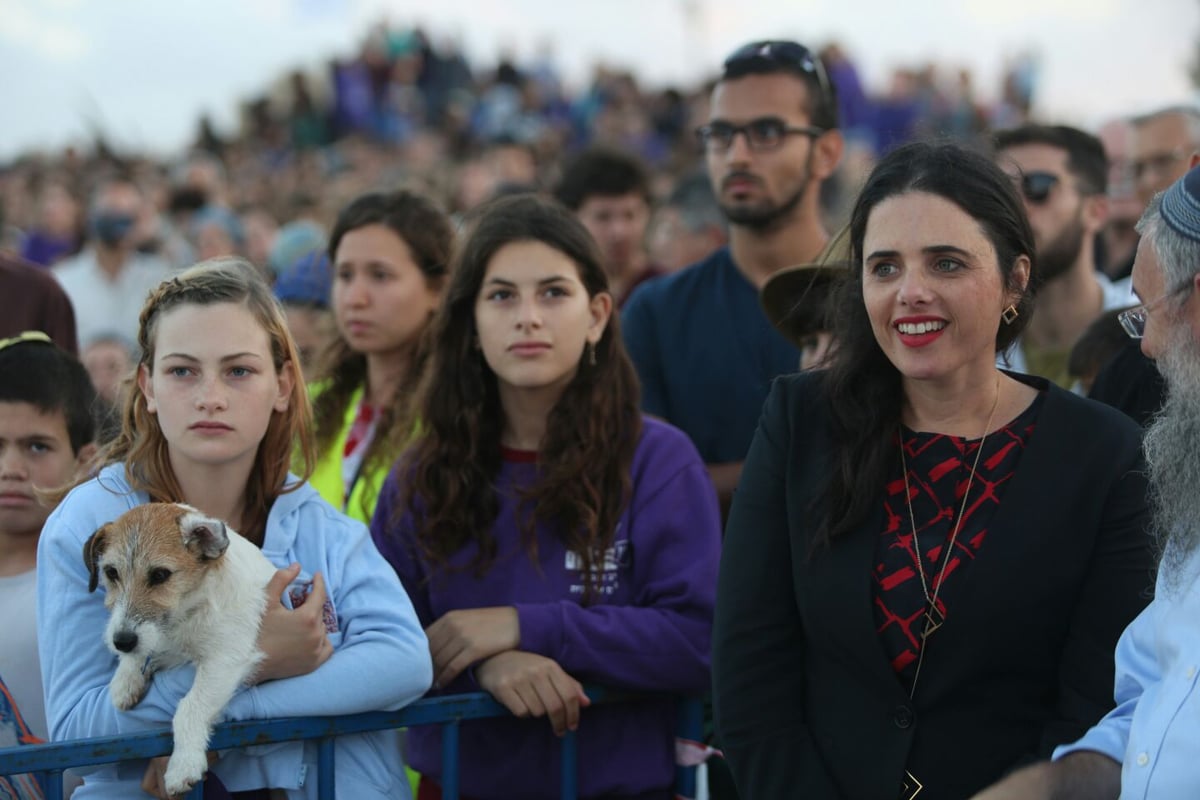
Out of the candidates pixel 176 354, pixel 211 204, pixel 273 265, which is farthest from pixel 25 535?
pixel 211 204

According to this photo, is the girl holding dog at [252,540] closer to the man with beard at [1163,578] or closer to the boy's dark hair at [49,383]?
the boy's dark hair at [49,383]

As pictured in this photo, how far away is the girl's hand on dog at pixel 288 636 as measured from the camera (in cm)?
285

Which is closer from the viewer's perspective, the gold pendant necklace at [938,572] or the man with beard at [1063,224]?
the gold pendant necklace at [938,572]

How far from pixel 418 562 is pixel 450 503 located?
199 millimetres

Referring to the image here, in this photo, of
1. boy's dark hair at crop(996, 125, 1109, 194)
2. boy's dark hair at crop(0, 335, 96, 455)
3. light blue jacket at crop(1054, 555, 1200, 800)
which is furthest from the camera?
boy's dark hair at crop(996, 125, 1109, 194)

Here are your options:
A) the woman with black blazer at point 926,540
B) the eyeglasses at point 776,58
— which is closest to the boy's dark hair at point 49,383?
the woman with black blazer at point 926,540

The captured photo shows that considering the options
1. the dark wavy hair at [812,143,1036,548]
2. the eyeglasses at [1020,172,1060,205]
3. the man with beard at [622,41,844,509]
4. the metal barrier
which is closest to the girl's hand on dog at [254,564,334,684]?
the metal barrier

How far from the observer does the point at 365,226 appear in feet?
15.4

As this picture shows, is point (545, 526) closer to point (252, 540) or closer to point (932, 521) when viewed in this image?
point (252, 540)

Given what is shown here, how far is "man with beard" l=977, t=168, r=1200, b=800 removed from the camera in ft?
7.38

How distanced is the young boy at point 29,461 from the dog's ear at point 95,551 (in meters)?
0.71

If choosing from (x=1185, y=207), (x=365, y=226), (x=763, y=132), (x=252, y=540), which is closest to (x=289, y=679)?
(x=252, y=540)

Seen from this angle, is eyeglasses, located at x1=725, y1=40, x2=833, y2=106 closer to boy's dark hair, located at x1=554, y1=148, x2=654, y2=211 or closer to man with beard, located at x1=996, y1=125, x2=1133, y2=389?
man with beard, located at x1=996, y1=125, x2=1133, y2=389

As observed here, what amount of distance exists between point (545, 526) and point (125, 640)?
4.09ft
